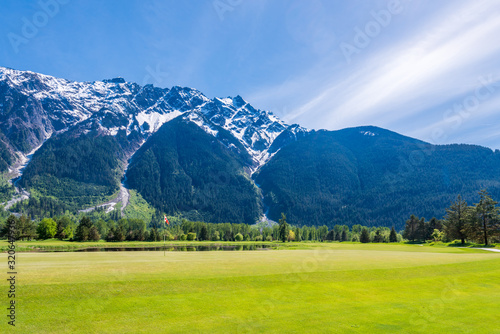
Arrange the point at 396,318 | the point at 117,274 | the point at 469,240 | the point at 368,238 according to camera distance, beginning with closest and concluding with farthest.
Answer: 1. the point at 396,318
2. the point at 117,274
3. the point at 469,240
4. the point at 368,238

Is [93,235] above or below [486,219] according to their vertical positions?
below

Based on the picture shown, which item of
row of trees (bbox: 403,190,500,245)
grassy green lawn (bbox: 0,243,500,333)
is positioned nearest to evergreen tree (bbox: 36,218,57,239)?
grassy green lawn (bbox: 0,243,500,333)

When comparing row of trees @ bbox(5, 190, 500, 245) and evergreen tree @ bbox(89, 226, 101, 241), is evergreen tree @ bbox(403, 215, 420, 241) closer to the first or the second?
row of trees @ bbox(5, 190, 500, 245)

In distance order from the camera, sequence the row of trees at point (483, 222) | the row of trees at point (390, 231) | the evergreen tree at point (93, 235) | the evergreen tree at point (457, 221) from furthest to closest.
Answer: the evergreen tree at point (93, 235)
the evergreen tree at point (457, 221)
the row of trees at point (390, 231)
the row of trees at point (483, 222)

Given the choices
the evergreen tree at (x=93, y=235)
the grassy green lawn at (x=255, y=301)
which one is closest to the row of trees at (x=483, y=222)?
the grassy green lawn at (x=255, y=301)

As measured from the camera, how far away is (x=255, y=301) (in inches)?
784

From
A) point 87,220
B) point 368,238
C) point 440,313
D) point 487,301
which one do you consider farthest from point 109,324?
point 368,238

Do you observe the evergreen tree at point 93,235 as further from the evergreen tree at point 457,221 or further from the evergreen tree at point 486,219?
the evergreen tree at point 486,219

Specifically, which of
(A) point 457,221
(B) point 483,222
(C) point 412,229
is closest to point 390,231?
(C) point 412,229

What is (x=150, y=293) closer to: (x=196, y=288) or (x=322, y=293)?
(x=196, y=288)

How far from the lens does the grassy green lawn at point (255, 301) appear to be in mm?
15359

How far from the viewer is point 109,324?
50.4ft

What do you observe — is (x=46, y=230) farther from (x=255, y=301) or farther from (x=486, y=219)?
(x=486, y=219)

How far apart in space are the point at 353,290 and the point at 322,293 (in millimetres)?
2928
